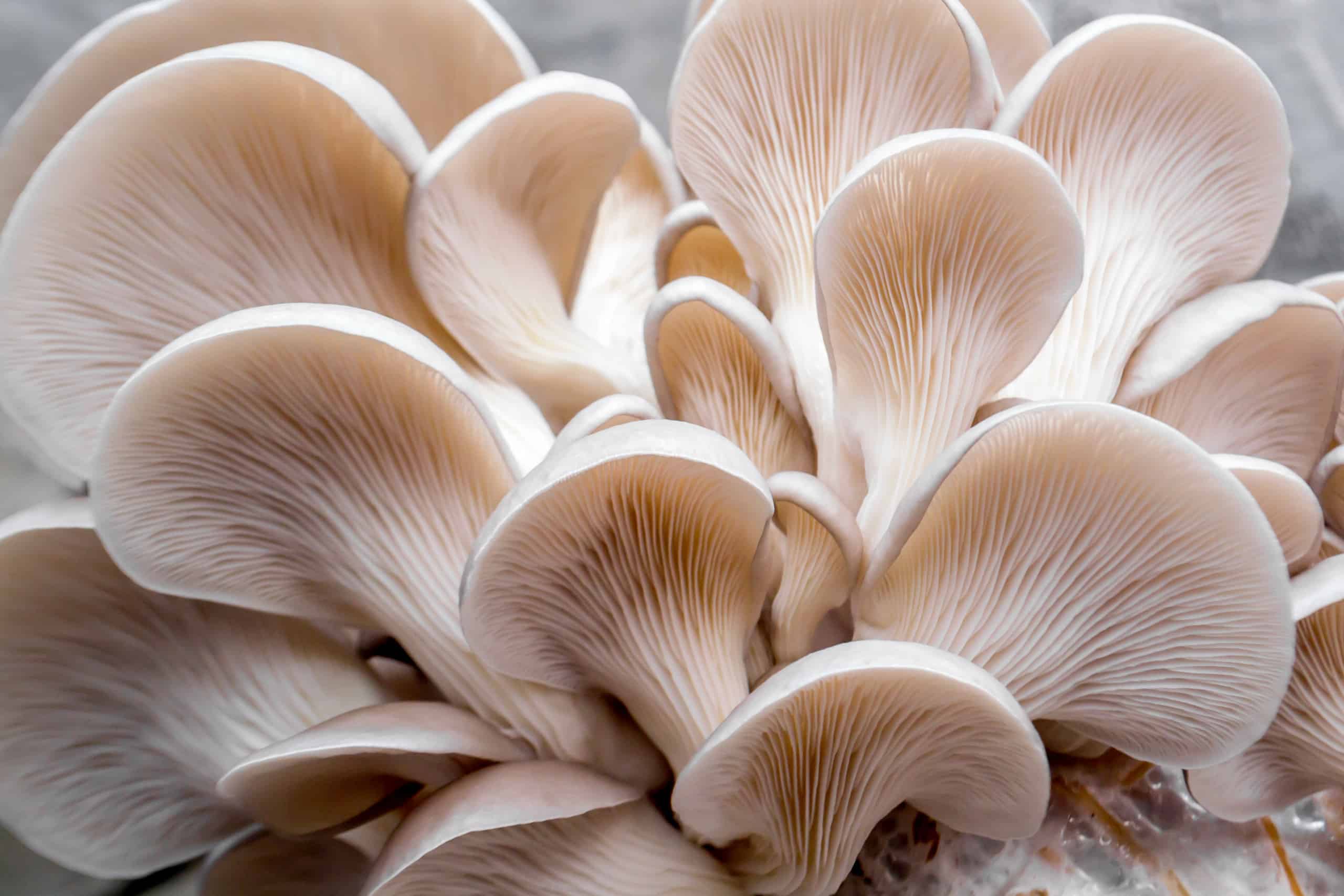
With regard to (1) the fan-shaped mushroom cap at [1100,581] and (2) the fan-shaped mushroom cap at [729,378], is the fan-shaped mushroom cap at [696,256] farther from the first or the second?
(1) the fan-shaped mushroom cap at [1100,581]

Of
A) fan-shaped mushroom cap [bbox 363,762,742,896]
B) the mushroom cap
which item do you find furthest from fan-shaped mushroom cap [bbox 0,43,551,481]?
fan-shaped mushroom cap [bbox 363,762,742,896]

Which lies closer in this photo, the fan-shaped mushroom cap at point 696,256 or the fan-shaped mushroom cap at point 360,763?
the fan-shaped mushroom cap at point 360,763

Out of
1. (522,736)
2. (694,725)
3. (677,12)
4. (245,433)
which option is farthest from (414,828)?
(677,12)

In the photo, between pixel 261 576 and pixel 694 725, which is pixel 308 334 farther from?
pixel 694 725

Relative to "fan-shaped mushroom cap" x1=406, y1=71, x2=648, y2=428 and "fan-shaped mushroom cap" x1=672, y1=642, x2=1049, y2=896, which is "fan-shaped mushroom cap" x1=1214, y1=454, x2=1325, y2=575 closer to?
"fan-shaped mushroom cap" x1=672, y1=642, x2=1049, y2=896

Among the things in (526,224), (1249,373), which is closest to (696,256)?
(526,224)

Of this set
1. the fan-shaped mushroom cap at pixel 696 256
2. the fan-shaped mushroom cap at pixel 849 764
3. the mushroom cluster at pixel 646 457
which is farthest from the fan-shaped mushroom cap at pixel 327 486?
the fan-shaped mushroom cap at pixel 696 256
